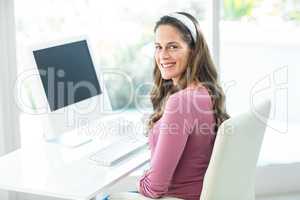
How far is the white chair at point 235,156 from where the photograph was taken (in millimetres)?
1657

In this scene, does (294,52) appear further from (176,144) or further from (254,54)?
(176,144)

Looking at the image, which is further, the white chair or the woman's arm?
the woman's arm

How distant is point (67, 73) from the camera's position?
233 centimetres

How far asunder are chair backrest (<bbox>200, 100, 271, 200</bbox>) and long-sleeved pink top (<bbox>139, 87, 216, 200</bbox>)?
0.17 m

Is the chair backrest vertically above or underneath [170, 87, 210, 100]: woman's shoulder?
underneath

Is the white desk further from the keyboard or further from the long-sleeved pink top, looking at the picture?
the long-sleeved pink top

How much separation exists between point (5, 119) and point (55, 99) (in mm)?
835

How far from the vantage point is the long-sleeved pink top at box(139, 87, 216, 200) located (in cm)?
183

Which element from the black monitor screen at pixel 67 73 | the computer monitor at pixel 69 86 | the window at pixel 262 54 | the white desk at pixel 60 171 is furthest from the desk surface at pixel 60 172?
the window at pixel 262 54

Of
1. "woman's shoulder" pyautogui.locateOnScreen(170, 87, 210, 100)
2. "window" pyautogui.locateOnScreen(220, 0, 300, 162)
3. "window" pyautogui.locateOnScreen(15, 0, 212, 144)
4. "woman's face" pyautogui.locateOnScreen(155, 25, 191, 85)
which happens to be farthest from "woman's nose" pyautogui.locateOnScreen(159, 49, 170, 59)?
"window" pyautogui.locateOnScreen(220, 0, 300, 162)

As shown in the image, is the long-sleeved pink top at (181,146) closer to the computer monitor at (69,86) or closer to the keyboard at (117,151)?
the keyboard at (117,151)

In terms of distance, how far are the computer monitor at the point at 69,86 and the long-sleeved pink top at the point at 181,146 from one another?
50 centimetres

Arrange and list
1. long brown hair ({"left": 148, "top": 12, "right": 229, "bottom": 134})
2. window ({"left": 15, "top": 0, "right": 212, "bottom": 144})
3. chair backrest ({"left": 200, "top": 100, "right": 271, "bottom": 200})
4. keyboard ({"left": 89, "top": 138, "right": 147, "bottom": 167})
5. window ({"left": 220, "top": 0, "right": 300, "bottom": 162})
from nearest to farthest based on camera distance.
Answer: chair backrest ({"left": 200, "top": 100, "right": 271, "bottom": 200}), long brown hair ({"left": 148, "top": 12, "right": 229, "bottom": 134}), keyboard ({"left": 89, "top": 138, "right": 147, "bottom": 167}), window ({"left": 15, "top": 0, "right": 212, "bottom": 144}), window ({"left": 220, "top": 0, "right": 300, "bottom": 162})

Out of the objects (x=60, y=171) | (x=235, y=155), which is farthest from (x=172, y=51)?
(x=60, y=171)
